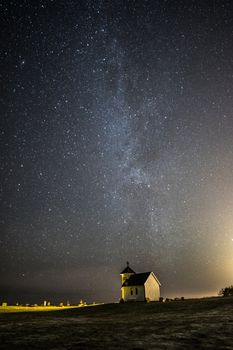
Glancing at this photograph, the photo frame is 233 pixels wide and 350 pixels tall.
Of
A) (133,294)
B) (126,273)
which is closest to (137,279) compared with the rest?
(133,294)

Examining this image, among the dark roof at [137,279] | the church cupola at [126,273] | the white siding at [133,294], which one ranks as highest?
the church cupola at [126,273]

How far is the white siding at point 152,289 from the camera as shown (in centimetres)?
6022

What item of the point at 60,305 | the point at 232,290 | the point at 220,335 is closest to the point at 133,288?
the point at 60,305

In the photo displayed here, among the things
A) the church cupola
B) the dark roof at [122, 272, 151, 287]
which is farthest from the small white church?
the church cupola

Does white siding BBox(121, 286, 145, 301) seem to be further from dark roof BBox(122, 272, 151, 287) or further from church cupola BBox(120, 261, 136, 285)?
church cupola BBox(120, 261, 136, 285)

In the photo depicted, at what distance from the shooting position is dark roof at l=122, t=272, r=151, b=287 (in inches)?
2406

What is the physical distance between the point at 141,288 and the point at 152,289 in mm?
2797

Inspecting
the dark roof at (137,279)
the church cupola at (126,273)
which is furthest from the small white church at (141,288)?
the church cupola at (126,273)

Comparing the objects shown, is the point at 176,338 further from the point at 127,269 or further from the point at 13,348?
the point at 127,269

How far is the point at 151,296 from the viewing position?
2391 inches

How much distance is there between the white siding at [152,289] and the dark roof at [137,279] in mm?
846

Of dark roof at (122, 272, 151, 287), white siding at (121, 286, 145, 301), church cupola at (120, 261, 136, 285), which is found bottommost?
white siding at (121, 286, 145, 301)

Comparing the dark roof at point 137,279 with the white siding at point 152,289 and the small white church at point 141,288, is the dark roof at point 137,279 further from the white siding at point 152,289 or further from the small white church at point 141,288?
the white siding at point 152,289

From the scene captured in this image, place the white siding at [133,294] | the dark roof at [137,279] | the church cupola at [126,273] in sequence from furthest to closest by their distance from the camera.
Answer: the church cupola at [126,273] < the dark roof at [137,279] < the white siding at [133,294]
